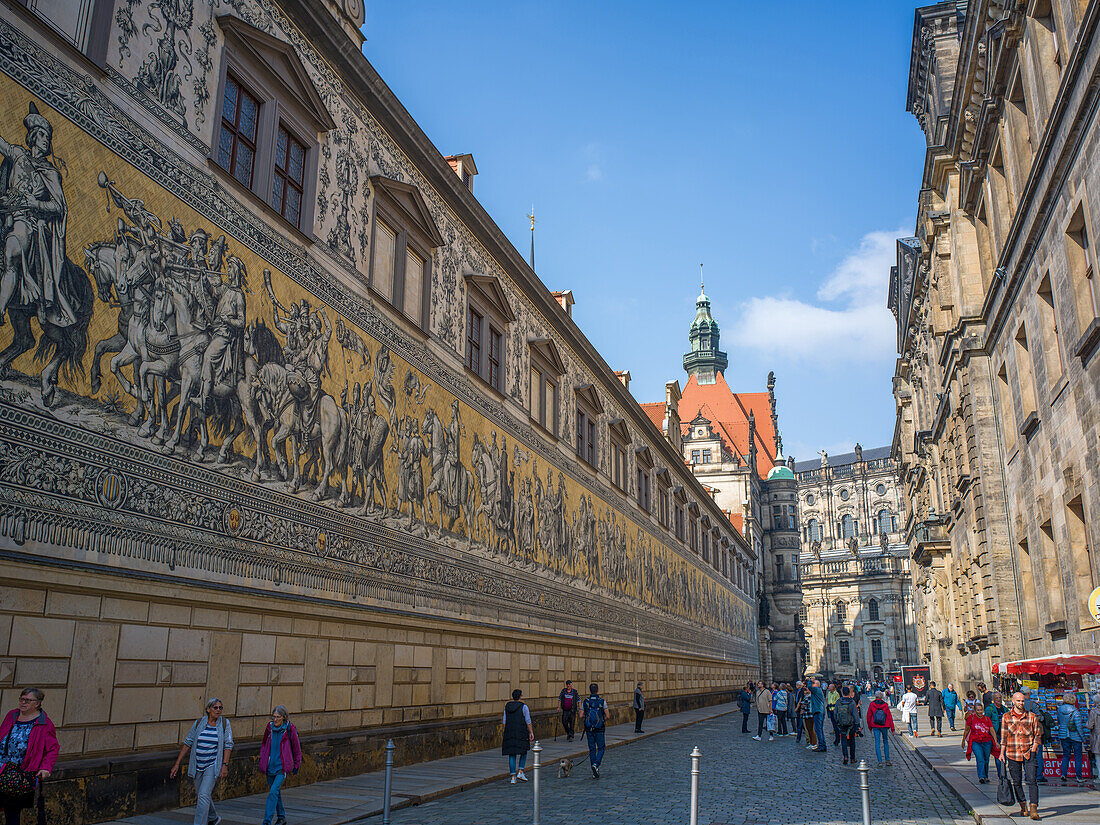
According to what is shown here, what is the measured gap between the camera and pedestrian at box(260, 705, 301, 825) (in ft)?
26.1

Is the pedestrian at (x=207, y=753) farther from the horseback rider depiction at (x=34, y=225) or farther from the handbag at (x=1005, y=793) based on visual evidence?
the handbag at (x=1005, y=793)

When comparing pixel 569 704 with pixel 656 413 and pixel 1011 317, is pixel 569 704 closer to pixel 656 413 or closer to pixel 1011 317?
pixel 1011 317

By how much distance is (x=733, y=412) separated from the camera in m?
75.9

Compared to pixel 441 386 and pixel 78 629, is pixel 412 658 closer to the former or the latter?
pixel 441 386

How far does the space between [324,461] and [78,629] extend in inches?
164

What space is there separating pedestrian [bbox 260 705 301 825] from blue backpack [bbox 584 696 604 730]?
6.10 metres

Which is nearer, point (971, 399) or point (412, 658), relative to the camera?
point (412, 658)

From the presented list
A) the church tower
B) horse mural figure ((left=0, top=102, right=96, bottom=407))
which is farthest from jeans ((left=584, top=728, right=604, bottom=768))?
the church tower

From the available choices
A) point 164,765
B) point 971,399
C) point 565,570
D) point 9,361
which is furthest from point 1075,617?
point 9,361

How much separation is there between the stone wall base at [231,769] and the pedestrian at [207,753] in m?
0.88

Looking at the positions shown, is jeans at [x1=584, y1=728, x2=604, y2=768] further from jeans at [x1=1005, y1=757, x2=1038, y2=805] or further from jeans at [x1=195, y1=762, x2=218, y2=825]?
jeans at [x1=195, y1=762, x2=218, y2=825]

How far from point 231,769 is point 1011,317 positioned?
1715cm

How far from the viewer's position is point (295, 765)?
318 inches

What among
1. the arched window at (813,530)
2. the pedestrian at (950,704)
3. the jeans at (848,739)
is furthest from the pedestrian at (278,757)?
the arched window at (813,530)
